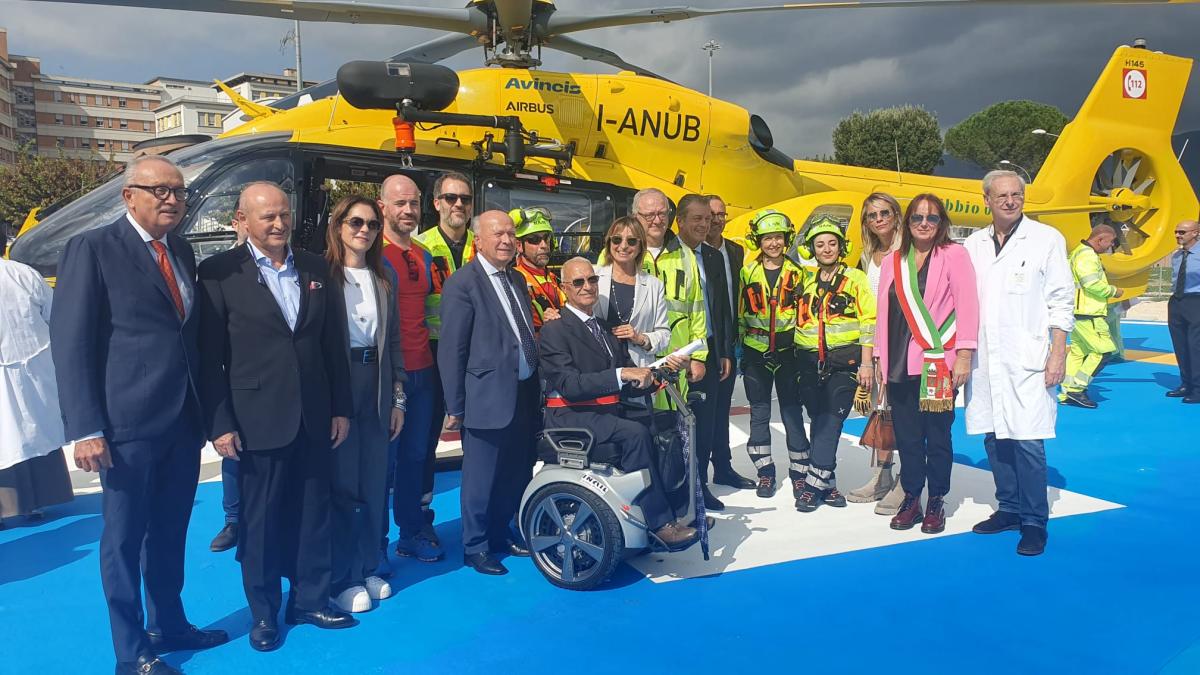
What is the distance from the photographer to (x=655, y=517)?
3.42 m

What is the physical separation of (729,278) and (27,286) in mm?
3920

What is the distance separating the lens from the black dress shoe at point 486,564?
357cm

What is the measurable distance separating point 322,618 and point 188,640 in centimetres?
48

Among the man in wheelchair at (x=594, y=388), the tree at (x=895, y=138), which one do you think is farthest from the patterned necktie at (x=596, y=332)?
the tree at (x=895, y=138)

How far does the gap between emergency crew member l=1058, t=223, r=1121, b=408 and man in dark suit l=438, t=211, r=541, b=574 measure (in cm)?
650

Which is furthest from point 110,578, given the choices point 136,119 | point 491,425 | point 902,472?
point 136,119

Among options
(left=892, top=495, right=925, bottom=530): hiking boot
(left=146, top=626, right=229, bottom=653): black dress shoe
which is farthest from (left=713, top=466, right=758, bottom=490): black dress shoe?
(left=146, top=626, right=229, bottom=653): black dress shoe

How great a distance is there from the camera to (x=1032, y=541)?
379 cm

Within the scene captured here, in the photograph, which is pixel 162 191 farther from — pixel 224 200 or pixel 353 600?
pixel 224 200

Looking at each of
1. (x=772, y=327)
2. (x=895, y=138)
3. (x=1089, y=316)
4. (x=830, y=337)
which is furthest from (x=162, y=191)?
(x=895, y=138)

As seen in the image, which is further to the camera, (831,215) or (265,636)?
(831,215)

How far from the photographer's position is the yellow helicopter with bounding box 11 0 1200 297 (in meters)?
5.00

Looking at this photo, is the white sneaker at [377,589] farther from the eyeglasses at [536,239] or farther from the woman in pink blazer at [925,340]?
the woman in pink blazer at [925,340]

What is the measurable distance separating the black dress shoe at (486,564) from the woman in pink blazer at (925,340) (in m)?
2.15
